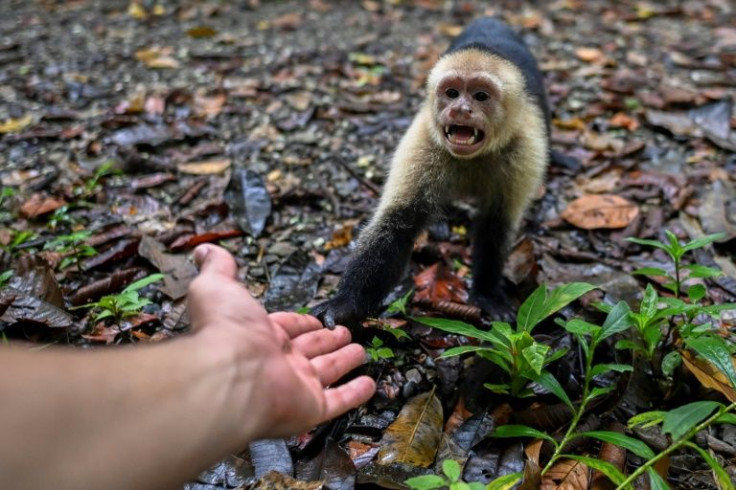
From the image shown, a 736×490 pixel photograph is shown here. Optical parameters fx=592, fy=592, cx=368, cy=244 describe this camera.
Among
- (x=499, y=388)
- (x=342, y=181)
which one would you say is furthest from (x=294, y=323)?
(x=342, y=181)

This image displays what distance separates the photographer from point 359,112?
15.1ft

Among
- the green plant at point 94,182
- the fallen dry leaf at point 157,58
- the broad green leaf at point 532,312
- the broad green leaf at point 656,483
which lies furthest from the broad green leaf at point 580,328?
the fallen dry leaf at point 157,58

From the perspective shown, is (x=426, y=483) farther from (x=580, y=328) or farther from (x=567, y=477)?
(x=580, y=328)

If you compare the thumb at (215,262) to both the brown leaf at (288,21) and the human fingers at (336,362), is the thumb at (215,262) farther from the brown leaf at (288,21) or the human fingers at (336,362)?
the brown leaf at (288,21)

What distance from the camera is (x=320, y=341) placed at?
2.03 meters

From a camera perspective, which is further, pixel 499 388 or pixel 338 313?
pixel 338 313

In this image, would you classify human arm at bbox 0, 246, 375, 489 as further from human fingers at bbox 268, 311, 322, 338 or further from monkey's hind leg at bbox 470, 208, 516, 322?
monkey's hind leg at bbox 470, 208, 516, 322

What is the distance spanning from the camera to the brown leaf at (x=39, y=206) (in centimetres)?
335

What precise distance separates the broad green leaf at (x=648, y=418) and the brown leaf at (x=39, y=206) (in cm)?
312

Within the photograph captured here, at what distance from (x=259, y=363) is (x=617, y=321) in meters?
1.26

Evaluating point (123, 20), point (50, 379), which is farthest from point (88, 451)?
point (123, 20)

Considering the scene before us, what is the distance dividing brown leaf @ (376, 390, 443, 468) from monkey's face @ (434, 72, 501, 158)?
1143 millimetres

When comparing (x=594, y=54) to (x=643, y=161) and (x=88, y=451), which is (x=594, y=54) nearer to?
(x=643, y=161)

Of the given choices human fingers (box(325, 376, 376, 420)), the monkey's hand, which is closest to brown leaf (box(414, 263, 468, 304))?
the monkey's hand
